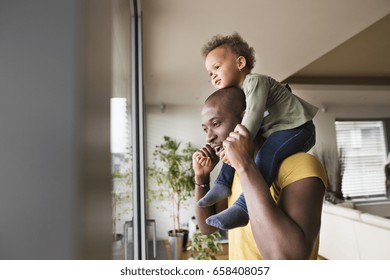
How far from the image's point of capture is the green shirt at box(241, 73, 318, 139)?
3.36ft

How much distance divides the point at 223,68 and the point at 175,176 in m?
0.44

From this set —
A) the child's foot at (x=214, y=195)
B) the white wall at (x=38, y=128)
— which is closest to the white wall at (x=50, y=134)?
the white wall at (x=38, y=128)

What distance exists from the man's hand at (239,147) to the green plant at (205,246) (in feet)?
0.90

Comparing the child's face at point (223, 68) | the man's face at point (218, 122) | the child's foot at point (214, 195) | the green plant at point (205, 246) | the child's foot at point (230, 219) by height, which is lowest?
the green plant at point (205, 246)

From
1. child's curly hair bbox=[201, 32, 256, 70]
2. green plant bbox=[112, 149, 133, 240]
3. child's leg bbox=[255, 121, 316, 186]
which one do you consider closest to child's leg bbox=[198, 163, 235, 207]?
child's leg bbox=[255, 121, 316, 186]

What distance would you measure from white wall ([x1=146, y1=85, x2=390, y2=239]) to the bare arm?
0.09 ft

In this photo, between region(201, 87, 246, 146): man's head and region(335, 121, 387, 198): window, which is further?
region(335, 121, 387, 198): window

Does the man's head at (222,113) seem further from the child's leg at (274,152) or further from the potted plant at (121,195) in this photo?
the potted plant at (121,195)

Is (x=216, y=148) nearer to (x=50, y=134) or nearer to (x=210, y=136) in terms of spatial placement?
(x=210, y=136)

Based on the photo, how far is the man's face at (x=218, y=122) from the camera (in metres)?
1.05

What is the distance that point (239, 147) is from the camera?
3.38ft

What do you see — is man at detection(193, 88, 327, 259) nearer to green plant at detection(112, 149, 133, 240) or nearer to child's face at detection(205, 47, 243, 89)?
child's face at detection(205, 47, 243, 89)

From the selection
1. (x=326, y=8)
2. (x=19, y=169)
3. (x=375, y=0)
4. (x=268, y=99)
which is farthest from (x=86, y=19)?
(x=375, y=0)

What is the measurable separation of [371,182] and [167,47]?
0.94 metres
